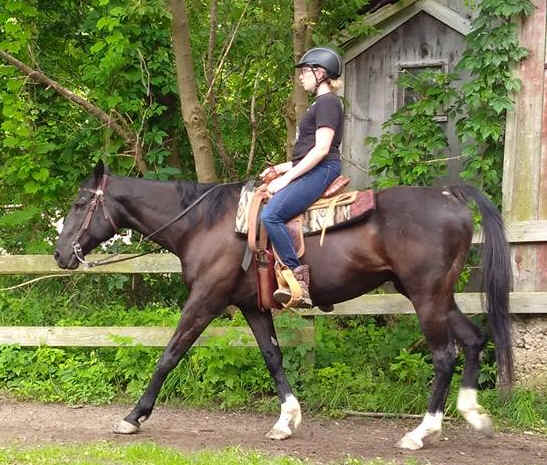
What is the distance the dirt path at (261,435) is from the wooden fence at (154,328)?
61 centimetres

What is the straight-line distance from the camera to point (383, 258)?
18.4 feet

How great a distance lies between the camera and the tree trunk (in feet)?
24.6

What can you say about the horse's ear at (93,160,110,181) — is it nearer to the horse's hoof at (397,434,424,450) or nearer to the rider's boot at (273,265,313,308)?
the rider's boot at (273,265,313,308)

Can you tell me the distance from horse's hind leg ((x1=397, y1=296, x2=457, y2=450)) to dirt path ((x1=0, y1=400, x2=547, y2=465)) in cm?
12

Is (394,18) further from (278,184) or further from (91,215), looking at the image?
(91,215)

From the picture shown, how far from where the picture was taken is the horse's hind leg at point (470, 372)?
17.9ft

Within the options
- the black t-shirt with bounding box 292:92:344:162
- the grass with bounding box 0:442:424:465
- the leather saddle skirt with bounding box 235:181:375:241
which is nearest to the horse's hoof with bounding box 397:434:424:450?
the grass with bounding box 0:442:424:465

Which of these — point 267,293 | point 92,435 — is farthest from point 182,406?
point 267,293

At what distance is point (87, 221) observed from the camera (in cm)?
612

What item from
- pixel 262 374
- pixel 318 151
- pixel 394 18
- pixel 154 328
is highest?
pixel 394 18

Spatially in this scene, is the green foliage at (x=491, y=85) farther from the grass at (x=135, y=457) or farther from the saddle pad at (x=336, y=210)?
the grass at (x=135, y=457)

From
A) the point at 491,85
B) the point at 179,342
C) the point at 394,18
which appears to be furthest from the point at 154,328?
the point at 394,18

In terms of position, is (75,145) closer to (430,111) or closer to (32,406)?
(32,406)

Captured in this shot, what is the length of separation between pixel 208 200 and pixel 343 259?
1.23 metres
